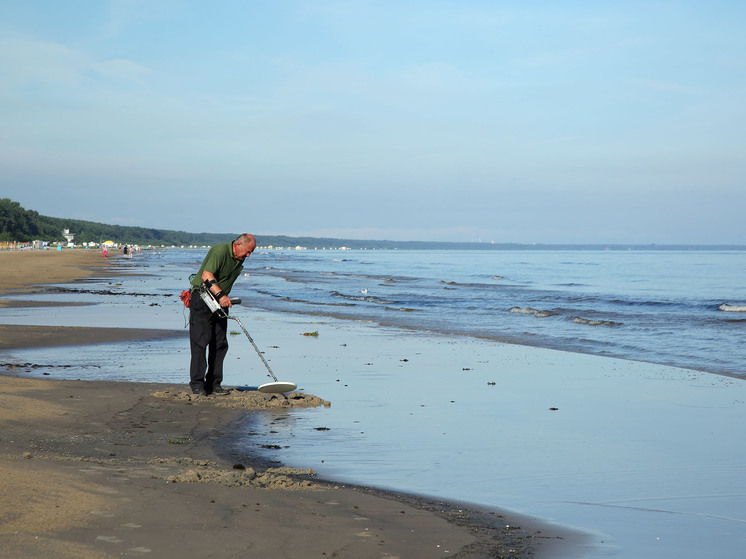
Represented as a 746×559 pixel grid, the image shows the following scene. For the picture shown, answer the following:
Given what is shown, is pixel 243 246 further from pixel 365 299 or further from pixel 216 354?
pixel 365 299

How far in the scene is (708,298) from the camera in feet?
118

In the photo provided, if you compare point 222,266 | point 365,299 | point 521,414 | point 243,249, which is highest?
point 243,249

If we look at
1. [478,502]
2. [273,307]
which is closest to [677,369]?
[478,502]

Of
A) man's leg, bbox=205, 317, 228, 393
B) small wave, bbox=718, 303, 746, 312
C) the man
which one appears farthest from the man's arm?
small wave, bbox=718, 303, 746, 312

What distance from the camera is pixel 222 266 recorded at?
9773 millimetres

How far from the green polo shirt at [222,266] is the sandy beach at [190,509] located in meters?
2.54

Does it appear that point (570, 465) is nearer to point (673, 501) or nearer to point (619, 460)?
point (619, 460)

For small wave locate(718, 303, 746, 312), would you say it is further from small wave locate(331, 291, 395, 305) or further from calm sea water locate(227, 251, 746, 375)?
small wave locate(331, 291, 395, 305)

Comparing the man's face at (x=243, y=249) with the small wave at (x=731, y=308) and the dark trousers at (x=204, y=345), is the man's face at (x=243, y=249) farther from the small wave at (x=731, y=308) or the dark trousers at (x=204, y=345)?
the small wave at (x=731, y=308)

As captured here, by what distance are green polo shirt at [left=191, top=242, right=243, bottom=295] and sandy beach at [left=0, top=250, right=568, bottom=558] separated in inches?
99.9

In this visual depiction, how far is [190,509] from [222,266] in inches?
210

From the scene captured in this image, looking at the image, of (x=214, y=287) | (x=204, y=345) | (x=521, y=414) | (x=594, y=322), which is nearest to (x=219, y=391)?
(x=204, y=345)

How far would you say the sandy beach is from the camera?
4.12 meters

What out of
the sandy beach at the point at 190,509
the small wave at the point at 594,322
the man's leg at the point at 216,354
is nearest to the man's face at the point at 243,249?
the man's leg at the point at 216,354
